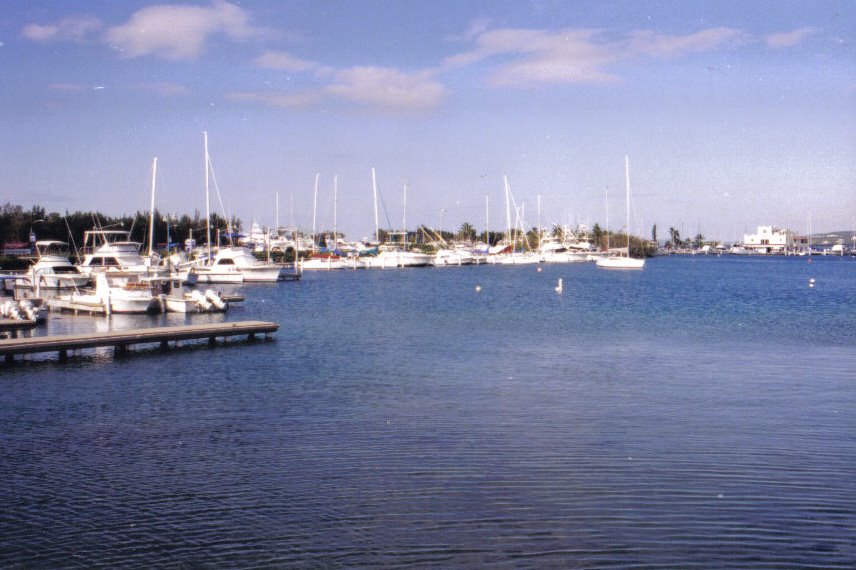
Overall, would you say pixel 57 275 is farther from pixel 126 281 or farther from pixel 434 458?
pixel 434 458

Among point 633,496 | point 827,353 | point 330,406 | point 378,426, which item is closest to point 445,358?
point 330,406

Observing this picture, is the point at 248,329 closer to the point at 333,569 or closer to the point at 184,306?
the point at 184,306

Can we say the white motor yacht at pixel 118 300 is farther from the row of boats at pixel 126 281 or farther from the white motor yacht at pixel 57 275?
the white motor yacht at pixel 57 275

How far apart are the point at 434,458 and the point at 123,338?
1667 cm

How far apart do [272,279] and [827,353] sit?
57407mm

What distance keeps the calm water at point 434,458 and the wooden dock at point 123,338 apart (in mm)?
587

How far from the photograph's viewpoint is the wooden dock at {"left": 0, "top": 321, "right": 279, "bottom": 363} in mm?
24547

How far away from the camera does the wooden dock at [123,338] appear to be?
24.5 meters

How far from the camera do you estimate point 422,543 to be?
9617 millimetres

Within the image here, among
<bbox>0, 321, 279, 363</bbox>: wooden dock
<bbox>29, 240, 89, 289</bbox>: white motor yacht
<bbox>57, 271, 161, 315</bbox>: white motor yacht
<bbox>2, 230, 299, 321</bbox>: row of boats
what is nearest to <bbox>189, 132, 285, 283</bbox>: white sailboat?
<bbox>2, 230, 299, 321</bbox>: row of boats

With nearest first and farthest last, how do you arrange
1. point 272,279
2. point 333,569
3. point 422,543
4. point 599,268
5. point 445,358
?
point 333,569, point 422,543, point 445,358, point 272,279, point 599,268

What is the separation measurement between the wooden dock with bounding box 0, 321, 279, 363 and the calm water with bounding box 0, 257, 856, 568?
59cm

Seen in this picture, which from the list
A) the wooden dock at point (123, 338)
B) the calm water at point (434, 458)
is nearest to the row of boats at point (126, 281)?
the wooden dock at point (123, 338)

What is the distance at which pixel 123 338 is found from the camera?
2638 cm
